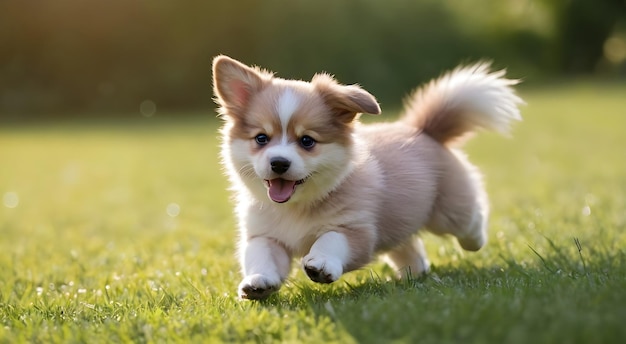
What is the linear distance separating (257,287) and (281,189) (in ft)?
1.55

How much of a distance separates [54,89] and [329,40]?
7.93 m

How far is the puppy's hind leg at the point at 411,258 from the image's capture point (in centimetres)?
430

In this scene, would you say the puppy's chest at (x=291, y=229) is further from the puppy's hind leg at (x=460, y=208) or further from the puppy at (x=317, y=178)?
the puppy's hind leg at (x=460, y=208)

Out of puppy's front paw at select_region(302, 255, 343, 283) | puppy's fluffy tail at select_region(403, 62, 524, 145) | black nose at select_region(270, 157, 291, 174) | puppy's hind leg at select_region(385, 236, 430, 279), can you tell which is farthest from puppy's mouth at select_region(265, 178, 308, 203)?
puppy's fluffy tail at select_region(403, 62, 524, 145)

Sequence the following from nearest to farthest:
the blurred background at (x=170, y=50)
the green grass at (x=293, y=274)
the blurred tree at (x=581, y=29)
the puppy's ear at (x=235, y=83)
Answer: the green grass at (x=293, y=274) → the puppy's ear at (x=235, y=83) → the blurred background at (x=170, y=50) → the blurred tree at (x=581, y=29)

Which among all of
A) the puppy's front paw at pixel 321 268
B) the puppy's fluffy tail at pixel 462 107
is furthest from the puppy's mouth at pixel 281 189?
the puppy's fluffy tail at pixel 462 107

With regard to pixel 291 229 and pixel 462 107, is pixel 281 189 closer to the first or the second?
pixel 291 229

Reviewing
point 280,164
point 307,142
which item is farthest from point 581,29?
point 280,164

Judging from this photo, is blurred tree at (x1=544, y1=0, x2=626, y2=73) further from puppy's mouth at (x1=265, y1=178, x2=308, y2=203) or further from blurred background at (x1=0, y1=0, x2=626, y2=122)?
puppy's mouth at (x1=265, y1=178, x2=308, y2=203)

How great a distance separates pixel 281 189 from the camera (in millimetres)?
3555

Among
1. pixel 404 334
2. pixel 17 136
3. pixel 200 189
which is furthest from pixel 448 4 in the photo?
pixel 404 334

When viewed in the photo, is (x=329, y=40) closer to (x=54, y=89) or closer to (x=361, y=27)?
(x=361, y=27)

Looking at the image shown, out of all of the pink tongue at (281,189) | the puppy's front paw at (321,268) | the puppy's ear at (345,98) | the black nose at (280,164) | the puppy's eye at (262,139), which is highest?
the puppy's ear at (345,98)

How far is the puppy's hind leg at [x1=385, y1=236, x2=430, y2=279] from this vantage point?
430 centimetres
